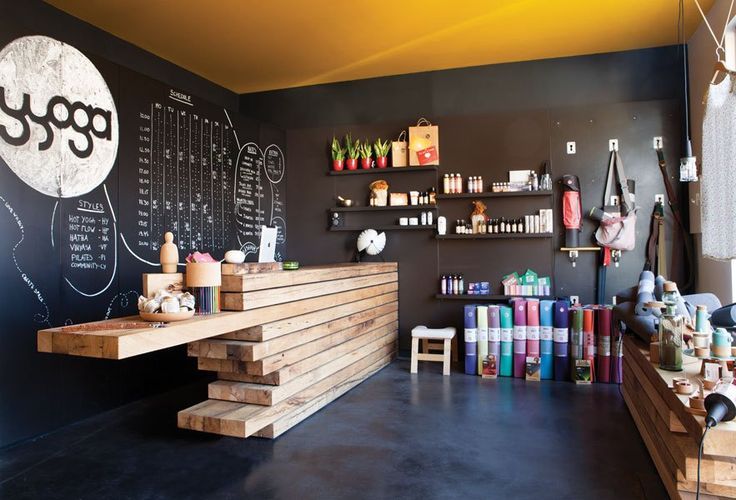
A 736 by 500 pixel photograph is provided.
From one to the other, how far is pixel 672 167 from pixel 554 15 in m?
2.01

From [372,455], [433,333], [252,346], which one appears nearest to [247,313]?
[252,346]

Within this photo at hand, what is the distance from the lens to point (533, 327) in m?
4.86

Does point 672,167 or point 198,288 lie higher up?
point 672,167

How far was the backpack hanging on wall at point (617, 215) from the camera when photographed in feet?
16.5

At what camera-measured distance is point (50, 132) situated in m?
3.59

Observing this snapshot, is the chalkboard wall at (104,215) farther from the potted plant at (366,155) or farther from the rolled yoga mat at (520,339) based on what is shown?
the rolled yoga mat at (520,339)

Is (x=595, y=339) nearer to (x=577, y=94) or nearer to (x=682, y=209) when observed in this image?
(x=682, y=209)

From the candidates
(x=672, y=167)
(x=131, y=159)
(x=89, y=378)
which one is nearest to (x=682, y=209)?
(x=672, y=167)

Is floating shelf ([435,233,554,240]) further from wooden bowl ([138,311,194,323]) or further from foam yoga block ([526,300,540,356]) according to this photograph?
wooden bowl ([138,311,194,323])

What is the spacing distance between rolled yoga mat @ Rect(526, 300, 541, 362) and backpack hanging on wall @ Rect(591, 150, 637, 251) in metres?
1.04

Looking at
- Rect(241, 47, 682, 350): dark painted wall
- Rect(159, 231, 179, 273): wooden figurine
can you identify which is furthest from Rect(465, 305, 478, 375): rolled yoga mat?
Rect(159, 231, 179, 273): wooden figurine

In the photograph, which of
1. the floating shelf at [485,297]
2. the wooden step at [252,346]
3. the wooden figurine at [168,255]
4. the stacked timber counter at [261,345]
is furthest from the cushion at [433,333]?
the wooden figurine at [168,255]

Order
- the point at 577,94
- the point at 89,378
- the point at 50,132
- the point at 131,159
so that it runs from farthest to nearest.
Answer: the point at 577,94 < the point at 131,159 < the point at 89,378 < the point at 50,132

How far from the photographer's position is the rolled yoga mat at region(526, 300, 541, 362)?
15.9ft
